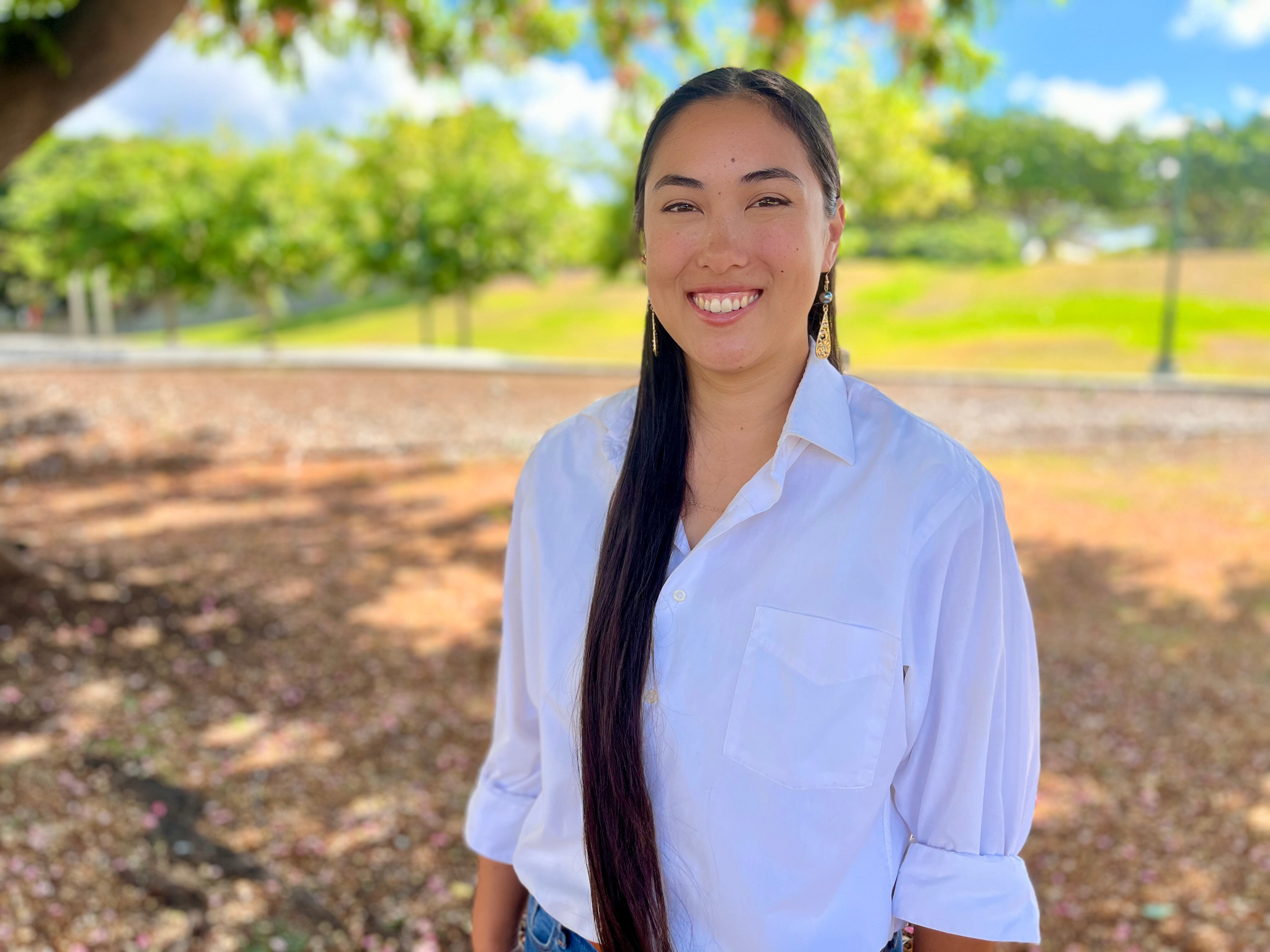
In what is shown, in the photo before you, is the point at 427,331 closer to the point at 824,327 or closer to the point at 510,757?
the point at 510,757

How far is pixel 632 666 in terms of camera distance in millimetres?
1371

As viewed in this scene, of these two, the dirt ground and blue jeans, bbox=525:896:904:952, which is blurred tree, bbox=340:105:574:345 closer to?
the dirt ground

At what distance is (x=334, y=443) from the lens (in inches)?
455

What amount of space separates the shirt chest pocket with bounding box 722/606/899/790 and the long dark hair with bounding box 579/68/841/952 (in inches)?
6.1

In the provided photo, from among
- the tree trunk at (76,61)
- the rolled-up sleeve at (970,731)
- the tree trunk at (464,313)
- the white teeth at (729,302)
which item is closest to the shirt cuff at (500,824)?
the rolled-up sleeve at (970,731)

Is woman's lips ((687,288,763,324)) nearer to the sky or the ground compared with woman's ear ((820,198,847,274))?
nearer to the ground

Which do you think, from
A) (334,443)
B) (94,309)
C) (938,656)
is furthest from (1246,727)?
(94,309)

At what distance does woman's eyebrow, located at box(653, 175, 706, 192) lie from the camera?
53.8 inches

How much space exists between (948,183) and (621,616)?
2362 cm

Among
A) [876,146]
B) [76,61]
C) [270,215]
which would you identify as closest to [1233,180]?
[876,146]

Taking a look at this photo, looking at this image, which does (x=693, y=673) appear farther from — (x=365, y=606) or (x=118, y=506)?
(x=118, y=506)

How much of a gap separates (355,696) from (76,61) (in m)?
3.08

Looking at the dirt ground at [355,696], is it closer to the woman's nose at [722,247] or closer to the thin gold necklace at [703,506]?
the thin gold necklace at [703,506]

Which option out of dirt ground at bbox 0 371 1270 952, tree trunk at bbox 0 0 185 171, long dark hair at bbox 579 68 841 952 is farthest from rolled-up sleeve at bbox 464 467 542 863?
tree trunk at bbox 0 0 185 171
